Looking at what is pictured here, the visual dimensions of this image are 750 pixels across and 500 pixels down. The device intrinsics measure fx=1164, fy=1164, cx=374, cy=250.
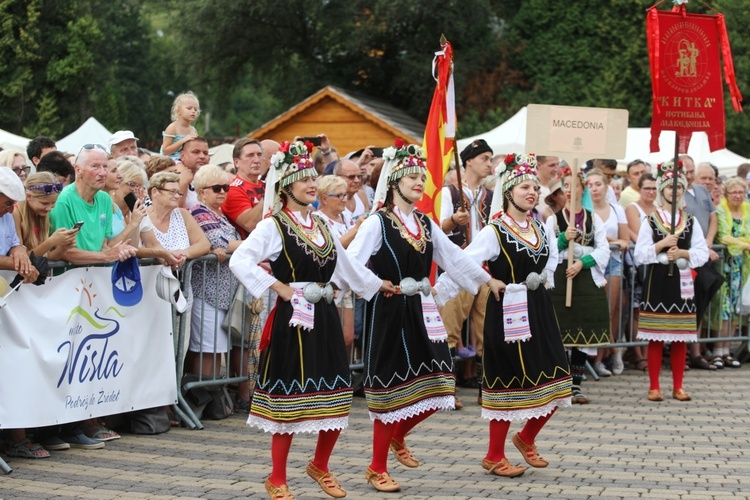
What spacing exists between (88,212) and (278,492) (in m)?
2.75

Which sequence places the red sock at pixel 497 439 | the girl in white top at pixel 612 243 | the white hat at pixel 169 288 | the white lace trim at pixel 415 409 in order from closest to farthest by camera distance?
the white lace trim at pixel 415 409
the red sock at pixel 497 439
the white hat at pixel 169 288
the girl in white top at pixel 612 243

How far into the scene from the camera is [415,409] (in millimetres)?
7293

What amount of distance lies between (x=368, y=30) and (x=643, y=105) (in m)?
8.44

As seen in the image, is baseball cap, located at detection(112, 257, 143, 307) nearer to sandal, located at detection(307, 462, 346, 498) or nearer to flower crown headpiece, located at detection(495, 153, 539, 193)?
sandal, located at detection(307, 462, 346, 498)

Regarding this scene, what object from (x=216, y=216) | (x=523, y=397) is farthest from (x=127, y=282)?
(x=523, y=397)

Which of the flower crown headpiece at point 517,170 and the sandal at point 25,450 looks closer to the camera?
the sandal at point 25,450

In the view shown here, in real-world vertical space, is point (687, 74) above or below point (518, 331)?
above

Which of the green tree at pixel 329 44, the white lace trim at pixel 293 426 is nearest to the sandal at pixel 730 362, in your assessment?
the white lace trim at pixel 293 426

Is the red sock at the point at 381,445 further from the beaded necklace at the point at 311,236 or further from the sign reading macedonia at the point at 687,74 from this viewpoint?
the sign reading macedonia at the point at 687,74

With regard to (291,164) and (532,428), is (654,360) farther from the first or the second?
(291,164)

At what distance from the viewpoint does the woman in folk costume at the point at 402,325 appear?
7.28 meters

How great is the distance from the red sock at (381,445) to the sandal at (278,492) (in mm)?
711

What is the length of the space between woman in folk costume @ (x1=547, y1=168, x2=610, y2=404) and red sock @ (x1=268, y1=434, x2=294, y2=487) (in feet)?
15.2

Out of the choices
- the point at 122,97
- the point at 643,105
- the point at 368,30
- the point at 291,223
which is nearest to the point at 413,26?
the point at 368,30
